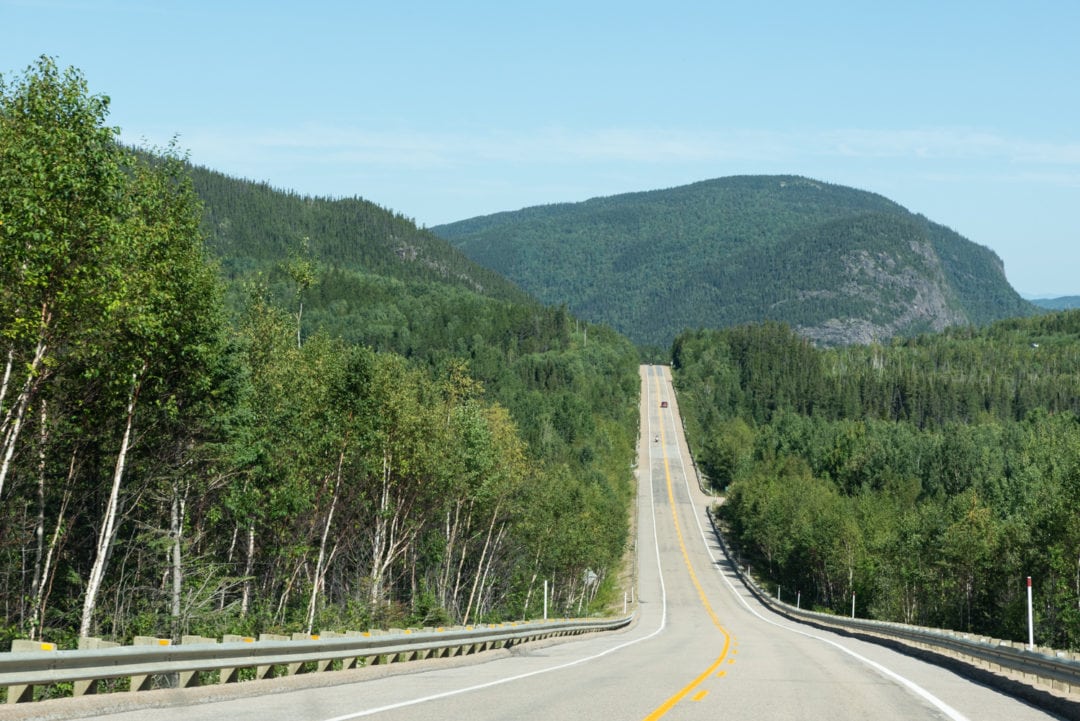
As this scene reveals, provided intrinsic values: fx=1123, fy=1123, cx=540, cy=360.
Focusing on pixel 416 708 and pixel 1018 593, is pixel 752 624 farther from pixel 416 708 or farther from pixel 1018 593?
pixel 416 708

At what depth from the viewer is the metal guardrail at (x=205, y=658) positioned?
440 inches

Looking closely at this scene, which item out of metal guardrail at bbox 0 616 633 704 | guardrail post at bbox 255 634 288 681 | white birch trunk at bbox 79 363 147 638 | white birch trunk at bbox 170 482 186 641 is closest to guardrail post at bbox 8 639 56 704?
metal guardrail at bbox 0 616 633 704

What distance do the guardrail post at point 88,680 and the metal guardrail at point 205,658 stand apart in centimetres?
2

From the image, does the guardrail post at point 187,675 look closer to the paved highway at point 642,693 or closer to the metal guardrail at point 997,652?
the paved highway at point 642,693

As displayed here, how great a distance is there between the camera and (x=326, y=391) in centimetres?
4728

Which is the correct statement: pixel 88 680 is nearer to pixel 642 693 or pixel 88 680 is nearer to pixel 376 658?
pixel 642 693

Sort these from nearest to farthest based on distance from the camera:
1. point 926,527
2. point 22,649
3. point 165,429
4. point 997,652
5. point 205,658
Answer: point 22,649, point 205,658, point 997,652, point 165,429, point 926,527

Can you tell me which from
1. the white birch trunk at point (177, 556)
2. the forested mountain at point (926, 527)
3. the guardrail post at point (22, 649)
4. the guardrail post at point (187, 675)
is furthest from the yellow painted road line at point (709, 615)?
the white birch trunk at point (177, 556)

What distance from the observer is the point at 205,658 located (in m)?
14.5

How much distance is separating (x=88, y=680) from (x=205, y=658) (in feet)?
6.92

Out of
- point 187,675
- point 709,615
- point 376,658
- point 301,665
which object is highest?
point 187,675

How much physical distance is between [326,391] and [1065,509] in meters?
51.3

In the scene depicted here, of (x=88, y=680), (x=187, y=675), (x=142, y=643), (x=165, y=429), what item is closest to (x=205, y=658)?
(x=187, y=675)

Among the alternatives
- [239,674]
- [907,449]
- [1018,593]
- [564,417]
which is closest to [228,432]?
[239,674]
